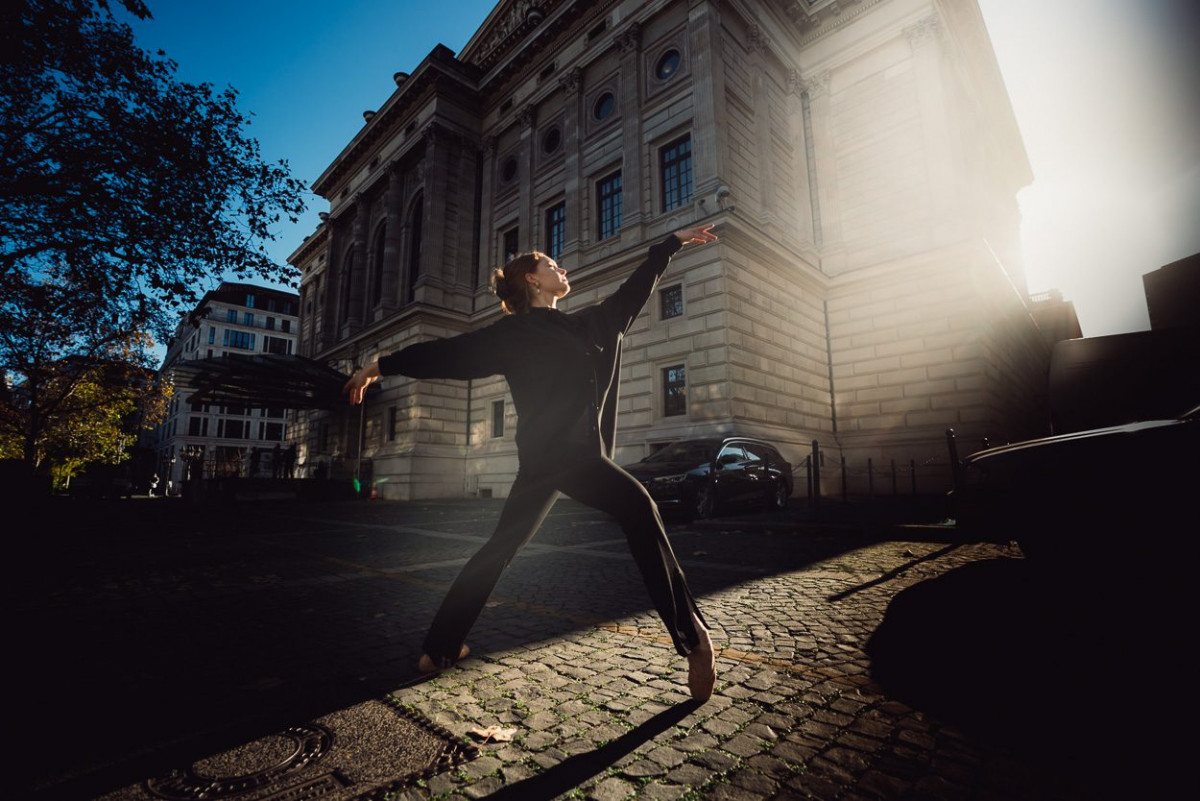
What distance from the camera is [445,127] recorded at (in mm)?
27391

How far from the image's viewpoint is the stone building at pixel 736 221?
57.1 ft

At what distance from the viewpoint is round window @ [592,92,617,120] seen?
22.5m

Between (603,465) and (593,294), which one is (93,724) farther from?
(593,294)

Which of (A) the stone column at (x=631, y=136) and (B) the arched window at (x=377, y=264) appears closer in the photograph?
(A) the stone column at (x=631, y=136)

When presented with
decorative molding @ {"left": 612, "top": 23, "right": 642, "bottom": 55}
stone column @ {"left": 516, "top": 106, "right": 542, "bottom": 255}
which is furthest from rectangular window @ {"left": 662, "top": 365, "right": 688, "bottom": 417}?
decorative molding @ {"left": 612, "top": 23, "right": 642, "bottom": 55}

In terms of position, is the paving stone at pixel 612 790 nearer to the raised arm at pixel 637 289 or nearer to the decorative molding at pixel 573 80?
the raised arm at pixel 637 289

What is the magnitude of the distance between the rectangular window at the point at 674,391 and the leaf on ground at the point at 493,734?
51.2ft

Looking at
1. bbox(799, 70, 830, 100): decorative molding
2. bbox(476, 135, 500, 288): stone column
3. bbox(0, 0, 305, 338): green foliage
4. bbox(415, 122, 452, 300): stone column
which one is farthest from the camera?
bbox(476, 135, 500, 288): stone column

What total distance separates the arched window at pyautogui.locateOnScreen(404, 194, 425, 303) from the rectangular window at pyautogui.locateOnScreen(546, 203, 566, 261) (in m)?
7.93

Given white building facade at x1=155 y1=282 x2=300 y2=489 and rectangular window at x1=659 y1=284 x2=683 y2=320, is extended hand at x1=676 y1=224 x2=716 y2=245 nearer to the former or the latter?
rectangular window at x1=659 y1=284 x2=683 y2=320

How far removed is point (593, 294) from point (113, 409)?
24.8 metres

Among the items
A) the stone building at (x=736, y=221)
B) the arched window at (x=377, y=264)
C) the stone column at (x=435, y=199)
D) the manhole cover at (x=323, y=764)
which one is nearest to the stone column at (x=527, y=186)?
the stone building at (x=736, y=221)

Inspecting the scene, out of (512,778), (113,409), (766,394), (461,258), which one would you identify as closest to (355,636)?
(512,778)

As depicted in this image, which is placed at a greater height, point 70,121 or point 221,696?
point 70,121
